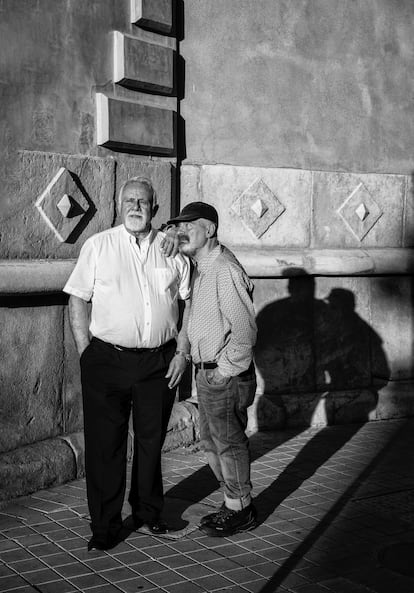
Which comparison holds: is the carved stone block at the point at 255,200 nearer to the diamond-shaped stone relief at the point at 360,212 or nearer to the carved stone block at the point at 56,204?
the diamond-shaped stone relief at the point at 360,212

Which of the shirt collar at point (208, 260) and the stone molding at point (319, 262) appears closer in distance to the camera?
the shirt collar at point (208, 260)

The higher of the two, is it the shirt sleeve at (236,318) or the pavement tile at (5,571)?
the shirt sleeve at (236,318)

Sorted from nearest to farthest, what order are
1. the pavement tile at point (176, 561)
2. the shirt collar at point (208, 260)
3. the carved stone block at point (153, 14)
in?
the pavement tile at point (176, 561), the shirt collar at point (208, 260), the carved stone block at point (153, 14)

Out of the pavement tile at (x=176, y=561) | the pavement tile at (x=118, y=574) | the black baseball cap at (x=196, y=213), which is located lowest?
the pavement tile at (x=176, y=561)

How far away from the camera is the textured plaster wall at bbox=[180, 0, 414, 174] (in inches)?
283

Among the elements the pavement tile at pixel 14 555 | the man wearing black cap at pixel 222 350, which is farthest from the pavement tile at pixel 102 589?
the man wearing black cap at pixel 222 350

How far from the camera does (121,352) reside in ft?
15.5

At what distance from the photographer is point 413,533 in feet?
16.3

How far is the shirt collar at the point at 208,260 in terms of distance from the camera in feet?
16.1

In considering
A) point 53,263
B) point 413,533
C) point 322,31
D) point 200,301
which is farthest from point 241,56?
point 413,533

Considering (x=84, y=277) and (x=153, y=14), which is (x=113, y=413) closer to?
(x=84, y=277)

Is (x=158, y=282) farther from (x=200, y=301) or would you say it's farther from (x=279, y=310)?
(x=279, y=310)

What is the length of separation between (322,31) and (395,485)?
3864 mm

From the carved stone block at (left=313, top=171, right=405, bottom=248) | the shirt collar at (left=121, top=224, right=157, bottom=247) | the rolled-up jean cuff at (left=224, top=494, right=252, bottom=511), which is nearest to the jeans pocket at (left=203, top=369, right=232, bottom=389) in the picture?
the rolled-up jean cuff at (left=224, top=494, right=252, bottom=511)
